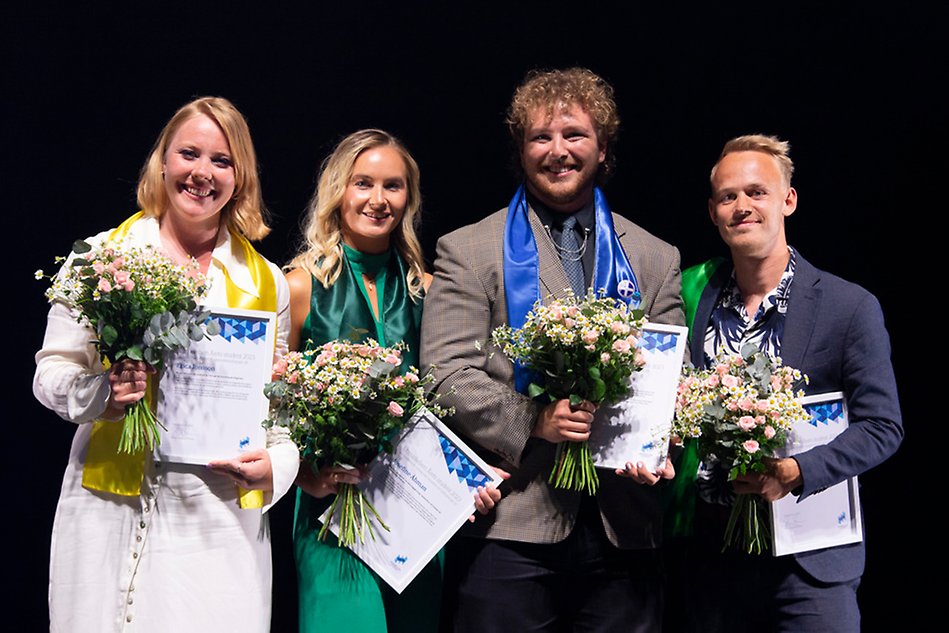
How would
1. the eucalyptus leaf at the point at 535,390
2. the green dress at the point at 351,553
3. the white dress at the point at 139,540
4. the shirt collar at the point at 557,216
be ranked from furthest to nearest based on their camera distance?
the shirt collar at the point at 557,216 → the green dress at the point at 351,553 → the eucalyptus leaf at the point at 535,390 → the white dress at the point at 139,540

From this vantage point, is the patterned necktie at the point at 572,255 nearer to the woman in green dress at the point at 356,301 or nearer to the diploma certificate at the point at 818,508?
the woman in green dress at the point at 356,301

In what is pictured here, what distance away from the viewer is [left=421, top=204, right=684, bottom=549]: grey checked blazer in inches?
123

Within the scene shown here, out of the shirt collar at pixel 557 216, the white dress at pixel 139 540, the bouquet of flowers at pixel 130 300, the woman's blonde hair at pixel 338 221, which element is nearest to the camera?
the bouquet of flowers at pixel 130 300

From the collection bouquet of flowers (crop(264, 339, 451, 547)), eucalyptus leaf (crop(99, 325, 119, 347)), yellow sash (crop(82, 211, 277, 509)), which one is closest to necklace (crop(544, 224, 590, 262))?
bouquet of flowers (crop(264, 339, 451, 547))

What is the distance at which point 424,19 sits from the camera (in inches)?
177

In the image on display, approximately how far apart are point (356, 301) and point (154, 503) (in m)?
0.96

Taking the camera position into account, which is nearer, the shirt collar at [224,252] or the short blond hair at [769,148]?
the shirt collar at [224,252]

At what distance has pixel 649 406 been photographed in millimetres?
3086

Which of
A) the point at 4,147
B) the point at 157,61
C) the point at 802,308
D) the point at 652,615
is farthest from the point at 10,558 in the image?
the point at 802,308

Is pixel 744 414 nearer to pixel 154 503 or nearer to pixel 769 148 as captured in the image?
pixel 769 148

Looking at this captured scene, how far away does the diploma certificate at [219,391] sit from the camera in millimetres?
2947

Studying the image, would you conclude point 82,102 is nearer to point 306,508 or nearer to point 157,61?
point 157,61

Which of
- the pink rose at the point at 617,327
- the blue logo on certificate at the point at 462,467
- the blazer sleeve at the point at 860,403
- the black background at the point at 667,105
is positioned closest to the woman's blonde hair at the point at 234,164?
the blue logo on certificate at the point at 462,467

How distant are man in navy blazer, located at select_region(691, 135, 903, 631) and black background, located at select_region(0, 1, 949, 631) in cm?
105
